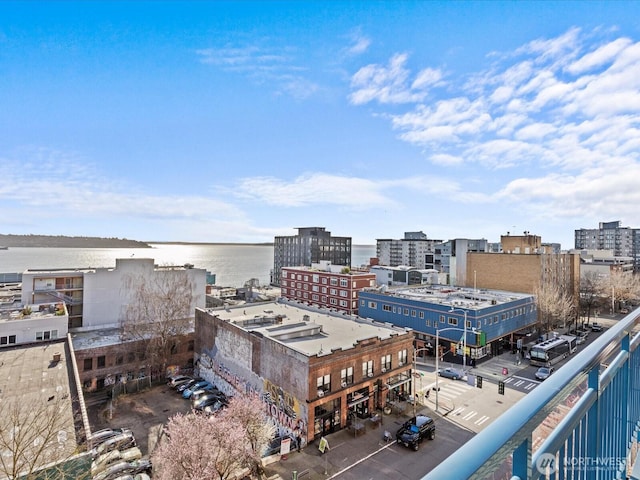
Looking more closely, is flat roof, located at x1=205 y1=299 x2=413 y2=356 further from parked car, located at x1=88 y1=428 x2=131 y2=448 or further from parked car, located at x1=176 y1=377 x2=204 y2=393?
parked car, located at x1=88 y1=428 x2=131 y2=448

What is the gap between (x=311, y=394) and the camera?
943 inches

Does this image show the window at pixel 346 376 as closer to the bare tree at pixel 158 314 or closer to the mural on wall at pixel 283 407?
the mural on wall at pixel 283 407

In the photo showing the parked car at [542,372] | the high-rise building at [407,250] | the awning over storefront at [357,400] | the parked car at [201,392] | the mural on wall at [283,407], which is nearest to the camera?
the mural on wall at [283,407]

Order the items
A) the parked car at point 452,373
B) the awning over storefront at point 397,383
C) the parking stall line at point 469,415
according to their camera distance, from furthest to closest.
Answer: the parked car at point 452,373 → the awning over storefront at point 397,383 → the parking stall line at point 469,415

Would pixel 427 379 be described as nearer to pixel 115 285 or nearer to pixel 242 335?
pixel 242 335

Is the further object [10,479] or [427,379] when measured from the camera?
[427,379]

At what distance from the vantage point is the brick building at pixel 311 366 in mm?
24484

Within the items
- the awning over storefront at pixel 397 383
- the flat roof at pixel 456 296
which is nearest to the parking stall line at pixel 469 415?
the awning over storefront at pixel 397 383

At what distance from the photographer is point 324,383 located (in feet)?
81.0

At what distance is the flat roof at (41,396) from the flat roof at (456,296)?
117ft

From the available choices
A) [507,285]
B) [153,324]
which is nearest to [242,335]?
[153,324]

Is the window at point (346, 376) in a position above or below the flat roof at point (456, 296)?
below

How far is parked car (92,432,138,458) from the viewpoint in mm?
22581

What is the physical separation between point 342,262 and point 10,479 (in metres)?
91.8
